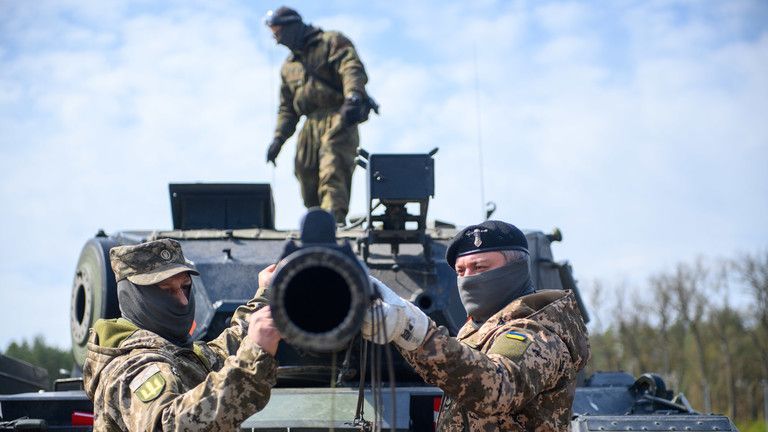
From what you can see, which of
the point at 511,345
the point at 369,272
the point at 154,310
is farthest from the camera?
the point at 369,272

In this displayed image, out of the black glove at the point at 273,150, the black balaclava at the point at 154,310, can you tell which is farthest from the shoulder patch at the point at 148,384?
the black glove at the point at 273,150

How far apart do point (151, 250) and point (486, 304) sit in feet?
4.24

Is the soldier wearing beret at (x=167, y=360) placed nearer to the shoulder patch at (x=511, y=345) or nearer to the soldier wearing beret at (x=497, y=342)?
the soldier wearing beret at (x=497, y=342)

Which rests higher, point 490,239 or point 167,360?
point 490,239

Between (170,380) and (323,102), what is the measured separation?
543 cm

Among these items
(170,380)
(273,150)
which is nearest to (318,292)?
(170,380)

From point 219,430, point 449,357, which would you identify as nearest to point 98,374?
point 219,430

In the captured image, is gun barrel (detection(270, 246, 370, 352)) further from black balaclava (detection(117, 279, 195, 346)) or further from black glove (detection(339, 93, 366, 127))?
black glove (detection(339, 93, 366, 127))

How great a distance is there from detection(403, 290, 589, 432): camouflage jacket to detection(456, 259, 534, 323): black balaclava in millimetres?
77

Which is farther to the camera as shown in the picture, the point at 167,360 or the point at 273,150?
the point at 273,150

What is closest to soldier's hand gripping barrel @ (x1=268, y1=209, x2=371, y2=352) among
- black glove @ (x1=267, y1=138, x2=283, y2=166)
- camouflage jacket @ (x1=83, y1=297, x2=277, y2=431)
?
camouflage jacket @ (x1=83, y1=297, x2=277, y2=431)

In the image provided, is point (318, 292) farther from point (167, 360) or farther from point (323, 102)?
point (323, 102)

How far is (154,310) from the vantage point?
4.24 meters

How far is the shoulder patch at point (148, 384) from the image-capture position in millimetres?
3685
